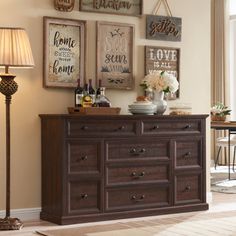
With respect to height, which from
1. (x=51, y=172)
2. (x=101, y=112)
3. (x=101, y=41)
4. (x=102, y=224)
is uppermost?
(x=101, y=41)

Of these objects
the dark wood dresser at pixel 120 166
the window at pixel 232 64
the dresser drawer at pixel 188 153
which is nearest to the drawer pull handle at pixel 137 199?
the dark wood dresser at pixel 120 166

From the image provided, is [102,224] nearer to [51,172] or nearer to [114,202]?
[114,202]

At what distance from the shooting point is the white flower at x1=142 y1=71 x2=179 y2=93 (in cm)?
551

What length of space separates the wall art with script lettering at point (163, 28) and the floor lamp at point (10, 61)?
1.37m

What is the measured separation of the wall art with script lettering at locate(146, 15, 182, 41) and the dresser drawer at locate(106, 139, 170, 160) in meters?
1.03

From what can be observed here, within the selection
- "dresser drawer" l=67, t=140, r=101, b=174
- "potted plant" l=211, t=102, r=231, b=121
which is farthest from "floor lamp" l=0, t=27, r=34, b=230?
"potted plant" l=211, t=102, r=231, b=121

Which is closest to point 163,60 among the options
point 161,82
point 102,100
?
point 161,82

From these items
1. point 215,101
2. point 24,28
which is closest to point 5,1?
point 24,28

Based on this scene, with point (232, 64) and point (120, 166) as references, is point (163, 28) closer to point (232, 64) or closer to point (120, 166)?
point (120, 166)

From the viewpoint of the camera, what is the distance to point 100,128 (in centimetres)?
502

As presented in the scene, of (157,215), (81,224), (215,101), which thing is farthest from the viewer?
(215,101)

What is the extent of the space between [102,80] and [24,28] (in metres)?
0.82

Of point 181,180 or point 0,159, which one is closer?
point 0,159

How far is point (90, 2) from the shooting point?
5.39 metres
